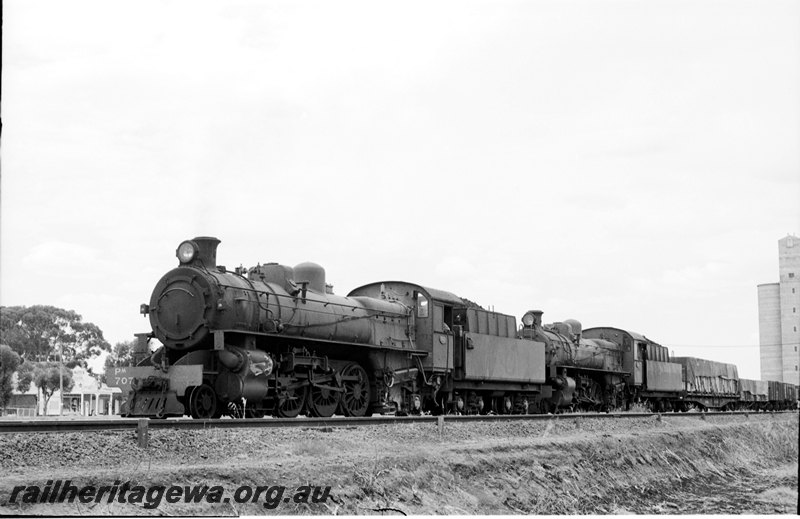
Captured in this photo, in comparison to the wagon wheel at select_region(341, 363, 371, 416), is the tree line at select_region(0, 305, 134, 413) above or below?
above

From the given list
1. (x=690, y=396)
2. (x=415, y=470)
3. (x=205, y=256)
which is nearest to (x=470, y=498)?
(x=415, y=470)

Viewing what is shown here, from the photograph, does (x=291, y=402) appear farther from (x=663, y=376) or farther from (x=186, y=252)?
(x=663, y=376)

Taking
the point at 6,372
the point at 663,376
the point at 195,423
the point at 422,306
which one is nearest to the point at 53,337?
the point at 6,372

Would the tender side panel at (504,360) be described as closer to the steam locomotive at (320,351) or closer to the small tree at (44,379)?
the steam locomotive at (320,351)

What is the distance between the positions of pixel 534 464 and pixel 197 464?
7572mm

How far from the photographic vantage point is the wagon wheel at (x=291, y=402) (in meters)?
21.4

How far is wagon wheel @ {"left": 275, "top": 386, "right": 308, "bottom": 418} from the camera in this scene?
70.2 ft

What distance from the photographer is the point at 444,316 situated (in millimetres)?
29359

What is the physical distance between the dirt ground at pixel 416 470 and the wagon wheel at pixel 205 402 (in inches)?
151

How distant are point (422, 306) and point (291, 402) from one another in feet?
23.3

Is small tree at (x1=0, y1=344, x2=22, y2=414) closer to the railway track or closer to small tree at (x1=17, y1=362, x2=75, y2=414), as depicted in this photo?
small tree at (x1=17, y1=362, x2=75, y2=414)

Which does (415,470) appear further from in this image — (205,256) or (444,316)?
(444,316)

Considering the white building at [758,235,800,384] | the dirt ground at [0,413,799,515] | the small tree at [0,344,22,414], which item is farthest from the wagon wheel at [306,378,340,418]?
the white building at [758,235,800,384]

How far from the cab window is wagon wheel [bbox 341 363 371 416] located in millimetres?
3641
